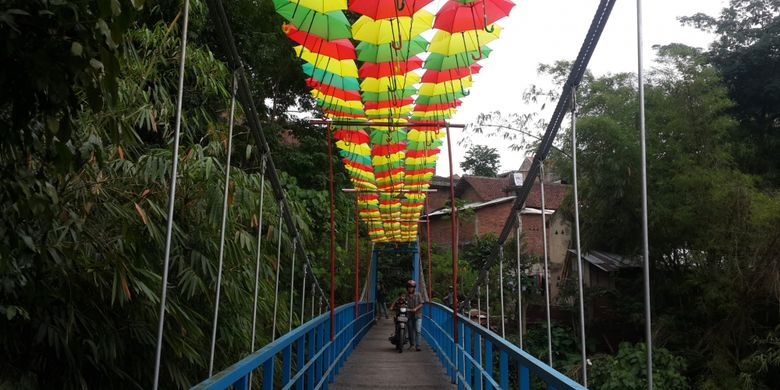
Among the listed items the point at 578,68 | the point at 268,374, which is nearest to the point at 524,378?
the point at 268,374

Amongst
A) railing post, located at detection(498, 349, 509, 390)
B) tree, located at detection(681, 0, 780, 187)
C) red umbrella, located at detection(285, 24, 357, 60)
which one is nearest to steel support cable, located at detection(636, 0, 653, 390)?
railing post, located at detection(498, 349, 509, 390)

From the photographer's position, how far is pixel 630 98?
11.8m

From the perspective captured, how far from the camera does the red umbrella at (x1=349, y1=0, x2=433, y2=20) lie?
279 cm

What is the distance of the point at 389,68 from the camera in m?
3.57

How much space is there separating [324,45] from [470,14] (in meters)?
0.77

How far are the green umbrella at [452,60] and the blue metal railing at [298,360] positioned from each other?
159cm

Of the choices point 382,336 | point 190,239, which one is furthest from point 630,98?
point 190,239

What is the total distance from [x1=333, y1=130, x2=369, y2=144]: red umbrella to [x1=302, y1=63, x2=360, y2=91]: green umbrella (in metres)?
1.18

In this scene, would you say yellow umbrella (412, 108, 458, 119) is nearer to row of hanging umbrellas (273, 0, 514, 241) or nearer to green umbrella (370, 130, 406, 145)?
row of hanging umbrellas (273, 0, 514, 241)

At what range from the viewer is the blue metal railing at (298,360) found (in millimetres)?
2012

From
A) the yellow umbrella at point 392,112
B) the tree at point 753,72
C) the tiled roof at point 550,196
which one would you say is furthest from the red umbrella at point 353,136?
the tiled roof at point 550,196

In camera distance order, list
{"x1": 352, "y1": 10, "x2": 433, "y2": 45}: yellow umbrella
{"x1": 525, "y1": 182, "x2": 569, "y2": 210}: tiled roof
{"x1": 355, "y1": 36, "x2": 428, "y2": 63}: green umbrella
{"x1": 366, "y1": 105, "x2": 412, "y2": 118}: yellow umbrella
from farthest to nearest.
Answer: {"x1": 525, "y1": 182, "x2": 569, "y2": 210}: tiled roof
{"x1": 366, "y1": 105, "x2": 412, "y2": 118}: yellow umbrella
{"x1": 355, "y1": 36, "x2": 428, "y2": 63}: green umbrella
{"x1": 352, "y1": 10, "x2": 433, "y2": 45}: yellow umbrella

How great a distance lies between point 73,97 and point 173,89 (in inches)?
129

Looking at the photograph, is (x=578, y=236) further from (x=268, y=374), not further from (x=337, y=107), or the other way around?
(x=337, y=107)
